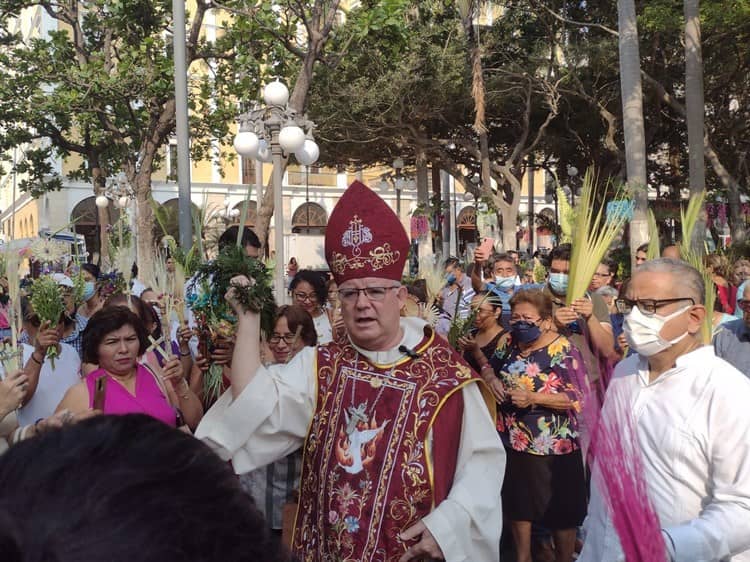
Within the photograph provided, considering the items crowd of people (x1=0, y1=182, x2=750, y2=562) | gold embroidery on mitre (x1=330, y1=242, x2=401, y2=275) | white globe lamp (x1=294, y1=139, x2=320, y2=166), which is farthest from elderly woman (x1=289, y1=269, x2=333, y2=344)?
gold embroidery on mitre (x1=330, y1=242, x2=401, y2=275)

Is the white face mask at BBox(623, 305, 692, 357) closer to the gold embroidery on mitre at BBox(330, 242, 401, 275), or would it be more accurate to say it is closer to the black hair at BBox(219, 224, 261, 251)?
the gold embroidery on mitre at BBox(330, 242, 401, 275)

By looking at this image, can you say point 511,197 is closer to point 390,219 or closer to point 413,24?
point 413,24

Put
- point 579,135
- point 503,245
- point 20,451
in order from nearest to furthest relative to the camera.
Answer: point 20,451
point 503,245
point 579,135

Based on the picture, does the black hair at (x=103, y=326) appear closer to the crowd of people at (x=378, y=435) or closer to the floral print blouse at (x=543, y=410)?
the crowd of people at (x=378, y=435)

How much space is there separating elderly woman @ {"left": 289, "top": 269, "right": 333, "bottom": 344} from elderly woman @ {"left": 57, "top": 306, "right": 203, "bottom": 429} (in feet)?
6.96

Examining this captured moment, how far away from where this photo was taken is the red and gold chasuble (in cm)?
279

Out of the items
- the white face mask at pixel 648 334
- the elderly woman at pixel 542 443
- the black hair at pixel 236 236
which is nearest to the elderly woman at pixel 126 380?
the black hair at pixel 236 236

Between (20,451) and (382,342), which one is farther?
(382,342)

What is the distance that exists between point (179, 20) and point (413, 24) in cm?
1576

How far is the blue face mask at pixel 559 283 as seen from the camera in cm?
561

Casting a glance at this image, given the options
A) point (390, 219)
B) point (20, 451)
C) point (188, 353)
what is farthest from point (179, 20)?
point (20, 451)

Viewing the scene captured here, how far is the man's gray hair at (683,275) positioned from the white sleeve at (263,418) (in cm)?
138

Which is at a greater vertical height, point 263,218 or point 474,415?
point 263,218

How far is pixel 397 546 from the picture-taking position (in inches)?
108
